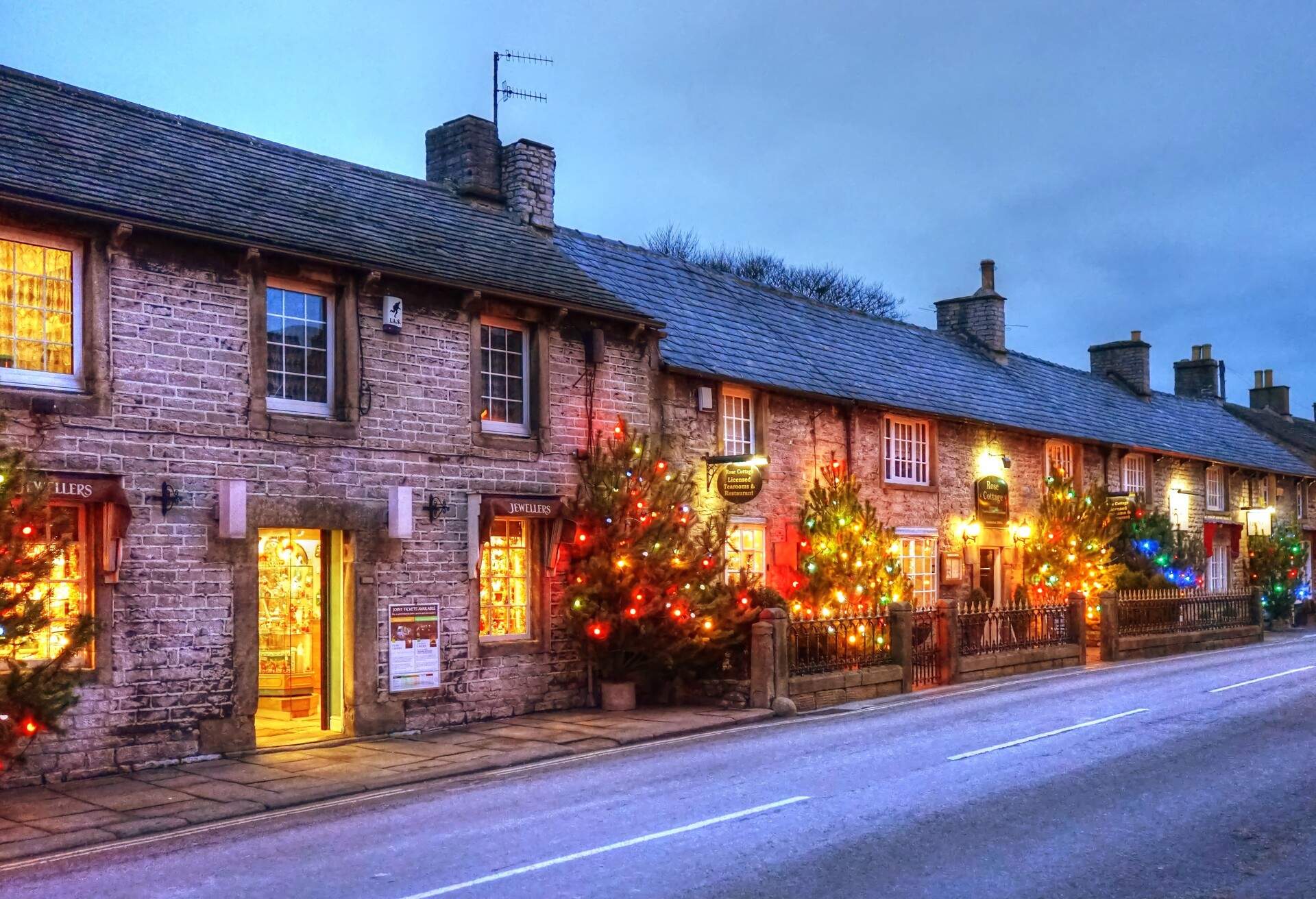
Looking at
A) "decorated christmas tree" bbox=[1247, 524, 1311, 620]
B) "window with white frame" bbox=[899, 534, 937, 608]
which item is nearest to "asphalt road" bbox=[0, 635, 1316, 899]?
"window with white frame" bbox=[899, 534, 937, 608]

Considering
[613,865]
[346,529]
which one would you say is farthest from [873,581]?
[613,865]

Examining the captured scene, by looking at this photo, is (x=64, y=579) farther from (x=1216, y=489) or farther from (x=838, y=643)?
(x=1216, y=489)

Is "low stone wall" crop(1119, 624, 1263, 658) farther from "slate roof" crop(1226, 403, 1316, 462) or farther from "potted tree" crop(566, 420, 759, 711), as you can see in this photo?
"slate roof" crop(1226, 403, 1316, 462)

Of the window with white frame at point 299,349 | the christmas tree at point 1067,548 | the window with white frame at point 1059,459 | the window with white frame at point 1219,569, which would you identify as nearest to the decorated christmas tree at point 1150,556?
the christmas tree at point 1067,548

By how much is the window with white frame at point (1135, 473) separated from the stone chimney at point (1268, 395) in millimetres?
23560

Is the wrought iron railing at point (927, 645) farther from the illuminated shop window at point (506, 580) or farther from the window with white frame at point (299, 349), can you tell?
the window with white frame at point (299, 349)

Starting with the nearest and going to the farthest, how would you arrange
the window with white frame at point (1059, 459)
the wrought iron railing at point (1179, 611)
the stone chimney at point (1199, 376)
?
the wrought iron railing at point (1179, 611)
the window with white frame at point (1059, 459)
the stone chimney at point (1199, 376)

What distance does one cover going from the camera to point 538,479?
1720cm

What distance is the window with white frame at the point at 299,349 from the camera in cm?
1464

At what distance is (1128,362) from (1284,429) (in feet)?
47.0

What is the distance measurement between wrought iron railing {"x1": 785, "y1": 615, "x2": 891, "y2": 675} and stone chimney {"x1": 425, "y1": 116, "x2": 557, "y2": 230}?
755cm

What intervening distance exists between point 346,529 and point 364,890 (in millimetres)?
7631

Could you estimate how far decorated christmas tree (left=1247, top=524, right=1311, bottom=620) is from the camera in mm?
37812

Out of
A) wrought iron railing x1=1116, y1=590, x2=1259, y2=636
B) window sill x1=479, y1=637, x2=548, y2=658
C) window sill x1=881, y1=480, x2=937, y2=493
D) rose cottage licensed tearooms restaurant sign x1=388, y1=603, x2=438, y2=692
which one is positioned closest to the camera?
rose cottage licensed tearooms restaurant sign x1=388, y1=603, x2=438, y2=692
